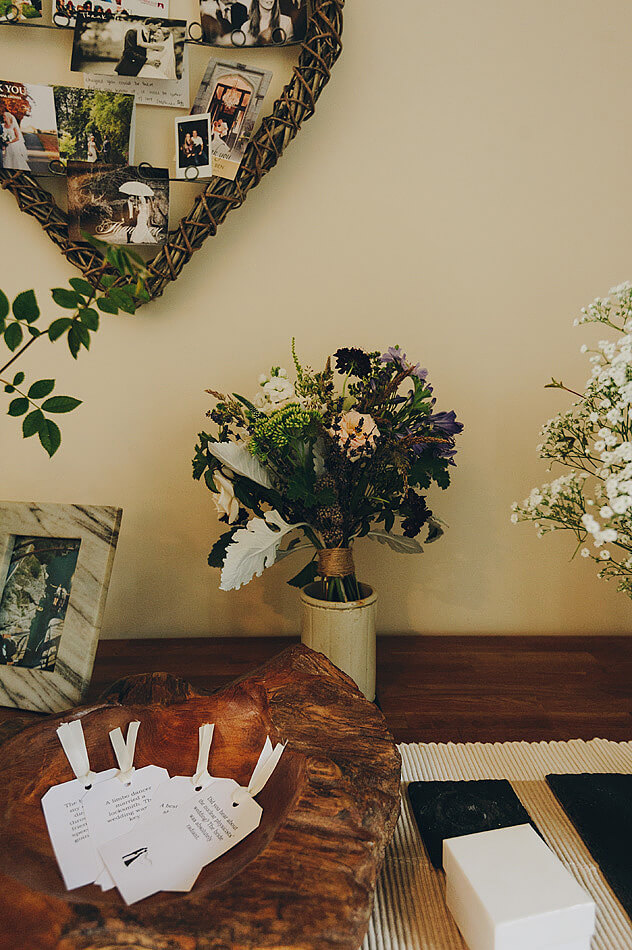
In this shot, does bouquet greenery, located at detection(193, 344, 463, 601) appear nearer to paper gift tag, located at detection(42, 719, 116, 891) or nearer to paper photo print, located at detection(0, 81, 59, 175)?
paper gift tag, located at detection(42, 719, 116, 891)

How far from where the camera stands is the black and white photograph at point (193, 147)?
40.9 inches

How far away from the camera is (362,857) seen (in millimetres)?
498

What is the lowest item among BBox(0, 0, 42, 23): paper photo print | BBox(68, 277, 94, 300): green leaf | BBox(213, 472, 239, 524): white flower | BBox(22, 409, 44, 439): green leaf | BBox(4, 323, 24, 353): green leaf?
BBox(213, 472, 239, 524): white flower

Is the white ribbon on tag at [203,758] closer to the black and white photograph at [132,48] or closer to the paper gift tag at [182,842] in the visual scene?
the paper gift tag at [182,842]

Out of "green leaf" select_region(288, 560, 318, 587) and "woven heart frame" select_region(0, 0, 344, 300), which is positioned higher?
"woven heart frame" select_region(0, 0, 344, 300)

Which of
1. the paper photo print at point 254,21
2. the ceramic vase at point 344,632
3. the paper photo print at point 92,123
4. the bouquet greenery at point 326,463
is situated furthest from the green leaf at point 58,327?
the paper photo print at point 254,21

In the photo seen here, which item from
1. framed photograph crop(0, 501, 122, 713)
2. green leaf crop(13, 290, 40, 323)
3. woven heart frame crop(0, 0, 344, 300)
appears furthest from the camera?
woven heart frame crop(0, 0, 344, 300)

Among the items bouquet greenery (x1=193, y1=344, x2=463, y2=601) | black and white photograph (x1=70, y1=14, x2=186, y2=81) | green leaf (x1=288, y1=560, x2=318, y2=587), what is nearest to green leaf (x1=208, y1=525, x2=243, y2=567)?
bouquet greenery (x1=193, y1=344, x2=463, y2=601)

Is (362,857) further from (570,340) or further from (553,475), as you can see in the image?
(570,340)

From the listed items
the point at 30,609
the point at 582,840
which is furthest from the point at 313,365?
the point at 582,840

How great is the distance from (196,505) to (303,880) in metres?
0.77

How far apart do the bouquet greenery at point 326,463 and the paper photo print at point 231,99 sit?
1.38 ft

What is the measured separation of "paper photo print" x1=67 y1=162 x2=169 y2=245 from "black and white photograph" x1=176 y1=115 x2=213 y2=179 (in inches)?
1.4

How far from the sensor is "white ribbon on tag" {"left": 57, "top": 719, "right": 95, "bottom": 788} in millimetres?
621
